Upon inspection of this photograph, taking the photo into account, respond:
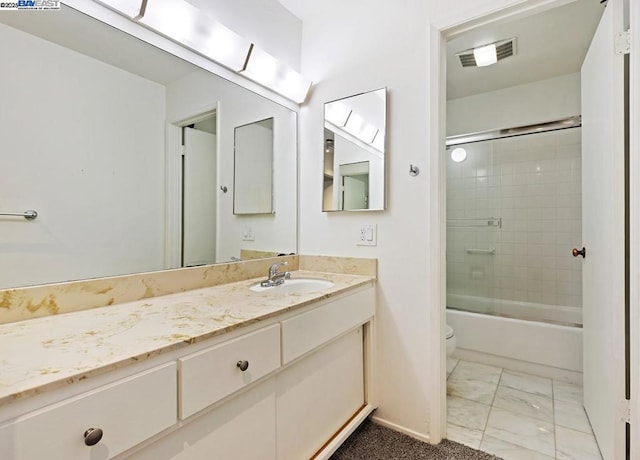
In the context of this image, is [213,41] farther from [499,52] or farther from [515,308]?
[515,308]

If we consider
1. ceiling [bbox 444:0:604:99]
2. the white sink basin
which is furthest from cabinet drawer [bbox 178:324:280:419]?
ceiling [bbox 444:0:604:99]

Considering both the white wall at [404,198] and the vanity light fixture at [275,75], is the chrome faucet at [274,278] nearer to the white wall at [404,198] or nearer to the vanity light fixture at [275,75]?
the white wall at [404,198]

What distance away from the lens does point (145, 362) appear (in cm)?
71

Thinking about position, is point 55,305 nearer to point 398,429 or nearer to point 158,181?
point 158,181

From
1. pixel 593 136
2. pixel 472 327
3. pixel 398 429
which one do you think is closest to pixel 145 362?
pixel 398 429

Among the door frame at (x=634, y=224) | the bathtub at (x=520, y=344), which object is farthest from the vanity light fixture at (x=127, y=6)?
the bathtub at (x=520, y=344)

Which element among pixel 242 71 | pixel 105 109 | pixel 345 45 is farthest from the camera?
pixel 345 45

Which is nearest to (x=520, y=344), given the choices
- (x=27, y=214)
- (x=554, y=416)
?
(x=554, y=416)

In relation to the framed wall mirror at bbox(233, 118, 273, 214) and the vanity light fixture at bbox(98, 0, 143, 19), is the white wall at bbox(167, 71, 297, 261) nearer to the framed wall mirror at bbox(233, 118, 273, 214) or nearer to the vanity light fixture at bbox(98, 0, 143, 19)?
the framed wall mirror at bbox(233, 118, 273, 214)

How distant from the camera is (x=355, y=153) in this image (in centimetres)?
181

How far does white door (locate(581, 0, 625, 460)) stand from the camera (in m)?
1.25

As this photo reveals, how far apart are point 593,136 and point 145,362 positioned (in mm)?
2095

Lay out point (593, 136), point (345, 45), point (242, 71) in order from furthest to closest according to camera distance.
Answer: point (345, 45), point (242, 71), point (593, 136)

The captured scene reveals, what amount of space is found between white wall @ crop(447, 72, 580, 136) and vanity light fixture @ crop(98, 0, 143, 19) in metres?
2.71
